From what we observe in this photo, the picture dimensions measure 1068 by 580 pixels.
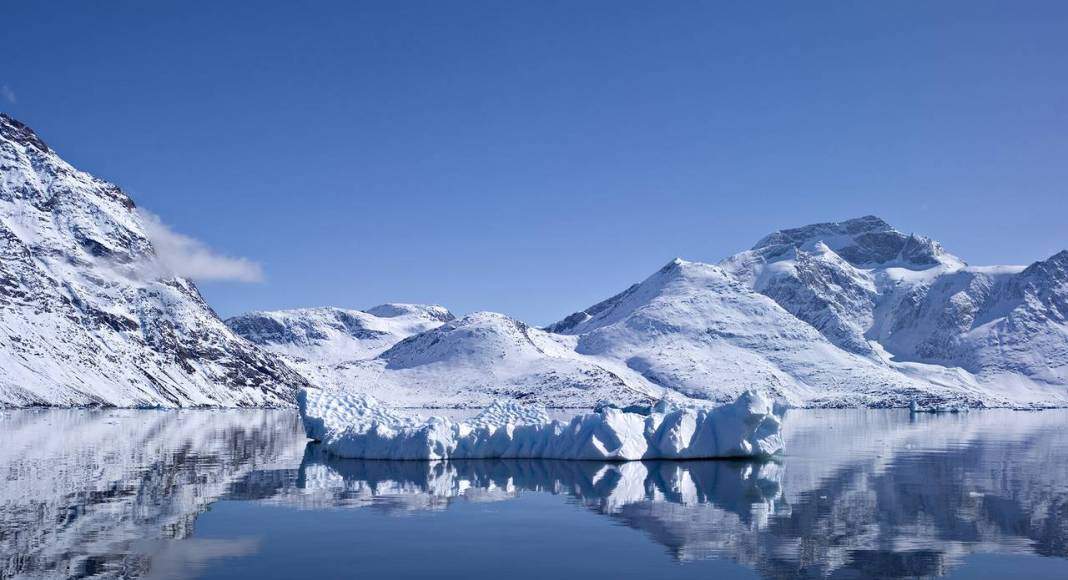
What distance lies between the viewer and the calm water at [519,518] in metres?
23.8

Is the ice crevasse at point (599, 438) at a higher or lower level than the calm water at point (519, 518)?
higher

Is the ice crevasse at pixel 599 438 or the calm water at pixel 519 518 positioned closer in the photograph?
the calm water at pixel 519 518

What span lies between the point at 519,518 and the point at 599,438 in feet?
78.5

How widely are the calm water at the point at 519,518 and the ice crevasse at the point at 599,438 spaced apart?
1.98 meters

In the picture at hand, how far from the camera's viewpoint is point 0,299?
188000mm

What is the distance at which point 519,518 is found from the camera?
3238 cm

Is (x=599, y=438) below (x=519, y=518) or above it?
above

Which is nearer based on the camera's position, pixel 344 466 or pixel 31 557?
pixel 31 557

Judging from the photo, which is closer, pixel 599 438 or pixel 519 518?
pixel 519 518

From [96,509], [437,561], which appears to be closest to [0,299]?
[96,509]

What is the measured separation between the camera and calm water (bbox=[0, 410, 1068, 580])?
2375 centimetres

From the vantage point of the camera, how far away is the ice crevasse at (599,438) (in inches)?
2202

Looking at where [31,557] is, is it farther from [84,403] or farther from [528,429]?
[84,403]

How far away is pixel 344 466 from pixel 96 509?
72.5 feet
